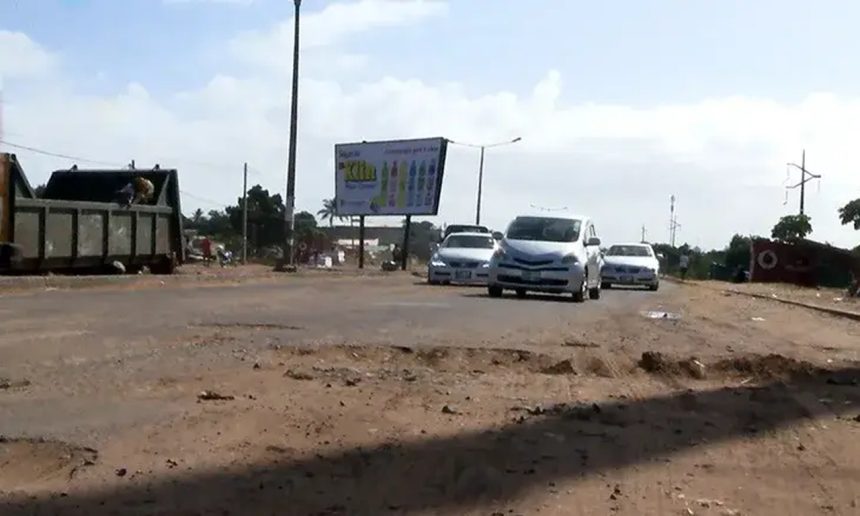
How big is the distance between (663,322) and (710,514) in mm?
11238

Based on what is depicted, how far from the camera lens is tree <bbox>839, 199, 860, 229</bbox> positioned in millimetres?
52062

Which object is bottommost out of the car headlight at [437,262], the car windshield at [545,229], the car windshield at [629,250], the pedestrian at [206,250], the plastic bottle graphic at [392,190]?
the pedestrian at [206,250]

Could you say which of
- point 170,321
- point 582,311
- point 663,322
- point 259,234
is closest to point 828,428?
point 170,321

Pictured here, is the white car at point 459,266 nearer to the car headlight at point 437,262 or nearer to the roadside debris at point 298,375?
the car headlight at point 437,262

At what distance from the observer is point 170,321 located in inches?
501

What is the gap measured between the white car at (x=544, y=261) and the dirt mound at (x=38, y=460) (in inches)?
651

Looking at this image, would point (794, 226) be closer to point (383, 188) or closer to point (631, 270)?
point (383, 188)

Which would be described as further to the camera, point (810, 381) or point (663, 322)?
point (663, 322)

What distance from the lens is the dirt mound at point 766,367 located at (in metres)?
9.98

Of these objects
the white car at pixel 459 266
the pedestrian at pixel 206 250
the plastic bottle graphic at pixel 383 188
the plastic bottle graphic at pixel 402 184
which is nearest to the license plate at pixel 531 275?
the white car at pixel 459 266

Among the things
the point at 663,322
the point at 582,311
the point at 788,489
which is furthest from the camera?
the point at 582,311

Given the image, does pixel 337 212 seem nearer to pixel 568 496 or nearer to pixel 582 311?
pixel 582 311

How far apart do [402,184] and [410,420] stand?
5084cm

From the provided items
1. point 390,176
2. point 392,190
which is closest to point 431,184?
point 392,190
